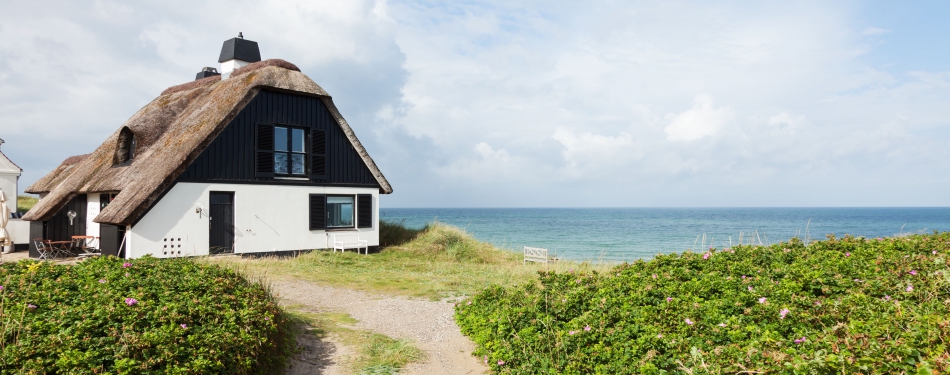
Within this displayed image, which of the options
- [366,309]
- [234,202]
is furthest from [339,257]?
[366,309]

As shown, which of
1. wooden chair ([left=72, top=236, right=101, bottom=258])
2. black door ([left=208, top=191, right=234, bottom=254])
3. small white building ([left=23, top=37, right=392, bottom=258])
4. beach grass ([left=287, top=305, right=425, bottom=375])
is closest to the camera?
beach grass ([left=287, top=305, right=425, bottom=375])

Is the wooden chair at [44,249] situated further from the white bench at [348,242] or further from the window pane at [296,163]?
the white bench at [348,242]

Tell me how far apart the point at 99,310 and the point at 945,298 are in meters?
7.68

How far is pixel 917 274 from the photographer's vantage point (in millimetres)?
6074

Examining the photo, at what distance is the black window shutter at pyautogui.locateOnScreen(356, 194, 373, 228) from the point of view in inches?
720

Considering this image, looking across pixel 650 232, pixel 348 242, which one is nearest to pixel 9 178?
pixel 348 242

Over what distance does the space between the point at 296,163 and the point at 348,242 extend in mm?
2930

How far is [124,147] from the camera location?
1706cm

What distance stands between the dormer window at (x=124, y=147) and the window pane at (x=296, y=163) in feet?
15.3

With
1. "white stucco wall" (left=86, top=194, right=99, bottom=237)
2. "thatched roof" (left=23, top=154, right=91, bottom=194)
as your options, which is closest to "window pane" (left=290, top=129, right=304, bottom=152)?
"white stucco wall" (left=86, top=194, right=99, bottom=237)

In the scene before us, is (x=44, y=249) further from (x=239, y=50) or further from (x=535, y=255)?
(x=535, y=255)

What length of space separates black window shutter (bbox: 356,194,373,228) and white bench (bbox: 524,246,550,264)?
519cm

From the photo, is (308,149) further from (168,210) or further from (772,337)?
(772,337)

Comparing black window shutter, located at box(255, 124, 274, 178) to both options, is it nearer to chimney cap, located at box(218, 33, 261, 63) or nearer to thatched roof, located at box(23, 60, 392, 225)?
thatched roof, located at box(23, 60, 392, 225)
